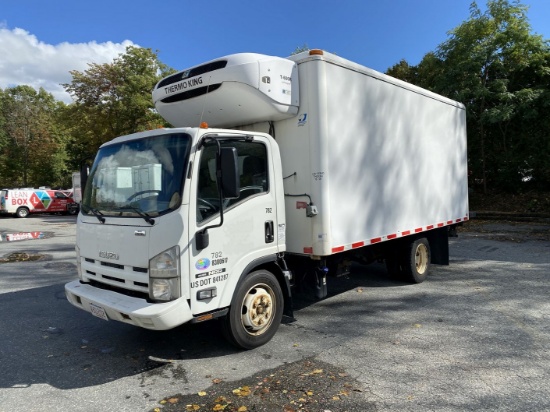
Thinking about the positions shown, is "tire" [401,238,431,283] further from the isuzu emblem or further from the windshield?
the isuzu emblem

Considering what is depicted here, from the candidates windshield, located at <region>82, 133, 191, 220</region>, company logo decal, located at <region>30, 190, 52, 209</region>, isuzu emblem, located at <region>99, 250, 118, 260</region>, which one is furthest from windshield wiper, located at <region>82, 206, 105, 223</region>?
company logo decal, located at <region>30, 190, 52, 209</region>

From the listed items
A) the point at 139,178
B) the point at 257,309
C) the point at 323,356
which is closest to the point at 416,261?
the point at 323,356

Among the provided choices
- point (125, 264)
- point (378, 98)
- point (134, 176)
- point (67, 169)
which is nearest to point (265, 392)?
point (125, 264)

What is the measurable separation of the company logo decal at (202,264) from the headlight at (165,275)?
0.67ft

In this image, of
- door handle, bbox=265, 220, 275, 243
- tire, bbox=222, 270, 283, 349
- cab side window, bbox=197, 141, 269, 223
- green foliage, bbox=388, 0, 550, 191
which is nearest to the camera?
cab side window, bbox=197, 141, 269, 223

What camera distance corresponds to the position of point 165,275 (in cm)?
362

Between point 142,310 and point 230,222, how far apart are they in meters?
1.16

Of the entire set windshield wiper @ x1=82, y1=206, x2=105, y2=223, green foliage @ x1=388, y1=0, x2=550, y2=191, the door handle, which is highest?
green foliage @ x1=388, y1=0, x2=550, y2=191

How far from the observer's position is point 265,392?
11.5 ft

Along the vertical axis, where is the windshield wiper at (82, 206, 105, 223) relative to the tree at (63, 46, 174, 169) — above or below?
below

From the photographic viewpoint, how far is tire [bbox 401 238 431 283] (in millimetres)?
6965

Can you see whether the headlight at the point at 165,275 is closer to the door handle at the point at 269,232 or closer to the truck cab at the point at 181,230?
the truck cab at the point at 181,230

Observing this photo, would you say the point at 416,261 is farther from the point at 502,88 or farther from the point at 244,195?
the point at 502,88

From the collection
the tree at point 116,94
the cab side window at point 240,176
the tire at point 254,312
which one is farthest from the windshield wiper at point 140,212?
the tree at point 116,94
